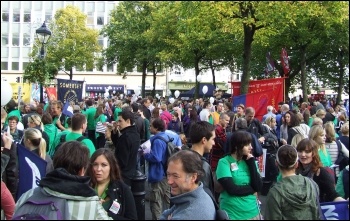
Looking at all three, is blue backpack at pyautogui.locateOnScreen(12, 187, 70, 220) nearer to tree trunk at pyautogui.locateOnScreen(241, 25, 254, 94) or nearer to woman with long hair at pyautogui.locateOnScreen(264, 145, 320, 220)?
woman with long hair at pyautogui.locateOnScreen(264, 145, 320, 220)

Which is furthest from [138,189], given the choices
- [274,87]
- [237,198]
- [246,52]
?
[274,87]

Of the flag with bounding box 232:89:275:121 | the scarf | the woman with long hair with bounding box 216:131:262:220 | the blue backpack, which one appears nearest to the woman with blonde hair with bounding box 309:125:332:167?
the scarf

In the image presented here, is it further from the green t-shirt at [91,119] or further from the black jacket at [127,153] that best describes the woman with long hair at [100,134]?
the black jacket at [127,153]

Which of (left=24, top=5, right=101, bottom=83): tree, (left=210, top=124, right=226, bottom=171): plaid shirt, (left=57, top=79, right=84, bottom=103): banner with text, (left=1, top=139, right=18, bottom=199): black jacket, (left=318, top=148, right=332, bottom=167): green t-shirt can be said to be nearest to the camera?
(left=1, top=139, right=18, bottom=199): black jacket

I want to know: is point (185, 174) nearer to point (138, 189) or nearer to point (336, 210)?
point (336, 210)

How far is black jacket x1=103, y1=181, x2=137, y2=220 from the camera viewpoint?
368 cm

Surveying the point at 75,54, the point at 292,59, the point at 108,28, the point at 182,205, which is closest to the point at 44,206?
the point at 182,205

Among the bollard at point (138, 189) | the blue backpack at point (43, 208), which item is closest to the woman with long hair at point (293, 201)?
the blue backpack at point (43, 208)

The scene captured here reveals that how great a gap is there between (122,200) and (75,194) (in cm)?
78

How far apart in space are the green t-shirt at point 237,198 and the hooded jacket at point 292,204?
0.80 m

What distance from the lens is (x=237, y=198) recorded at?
4535mm

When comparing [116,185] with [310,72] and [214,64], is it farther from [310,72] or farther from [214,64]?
[310,72]

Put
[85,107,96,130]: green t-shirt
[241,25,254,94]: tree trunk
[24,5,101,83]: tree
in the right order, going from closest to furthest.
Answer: [241,25,254,94]: tree trunk < [85,107,96,130]: green t-shirt < [24,5,101,83]: tree

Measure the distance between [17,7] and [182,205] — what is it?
12.3 feet
